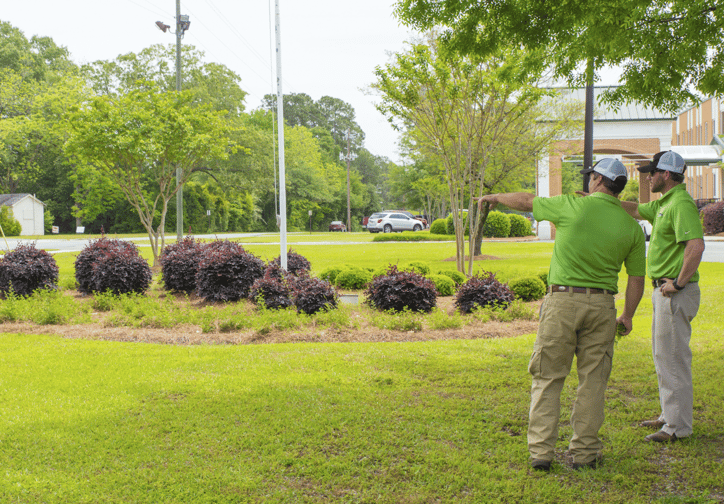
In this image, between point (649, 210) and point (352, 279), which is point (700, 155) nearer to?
point (352, 279)

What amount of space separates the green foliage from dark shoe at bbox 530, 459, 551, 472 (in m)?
46.6

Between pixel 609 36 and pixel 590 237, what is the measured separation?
252 cm

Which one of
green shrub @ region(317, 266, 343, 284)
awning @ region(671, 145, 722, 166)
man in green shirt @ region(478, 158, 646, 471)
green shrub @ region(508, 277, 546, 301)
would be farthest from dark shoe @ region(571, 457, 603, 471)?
awning @ region(671, 145, 722, 166)

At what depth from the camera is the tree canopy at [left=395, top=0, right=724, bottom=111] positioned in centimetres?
503

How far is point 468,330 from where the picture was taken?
314 inches

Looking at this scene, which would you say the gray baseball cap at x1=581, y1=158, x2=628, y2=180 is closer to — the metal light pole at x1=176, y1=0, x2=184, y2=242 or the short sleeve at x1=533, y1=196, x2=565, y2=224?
the short sleeve at x1=533, y1=196, x2=565, y2=224

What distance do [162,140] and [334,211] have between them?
52.6m

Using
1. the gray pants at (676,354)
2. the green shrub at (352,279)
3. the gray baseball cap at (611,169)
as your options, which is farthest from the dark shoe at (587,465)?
the green shrub at (352,279)

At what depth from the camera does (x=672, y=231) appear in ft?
13.1

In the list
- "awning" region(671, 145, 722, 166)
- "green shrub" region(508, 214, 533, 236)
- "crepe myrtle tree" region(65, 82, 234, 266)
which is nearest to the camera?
"crepe myrtle tree" region(65, 82, 234, 266)

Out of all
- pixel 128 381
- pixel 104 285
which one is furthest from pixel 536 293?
pixel 104 285

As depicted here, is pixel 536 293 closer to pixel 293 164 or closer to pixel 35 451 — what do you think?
pixel 35 451

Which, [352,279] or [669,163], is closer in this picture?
[669,163]

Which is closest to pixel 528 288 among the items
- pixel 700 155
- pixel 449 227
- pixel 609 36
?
pixel 609 36
